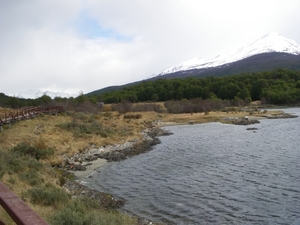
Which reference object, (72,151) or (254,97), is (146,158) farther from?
(254,97)

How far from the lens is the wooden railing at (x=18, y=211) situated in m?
2.63

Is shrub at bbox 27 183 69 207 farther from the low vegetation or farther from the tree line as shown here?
the tree line

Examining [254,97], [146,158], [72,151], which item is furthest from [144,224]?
[254,97]

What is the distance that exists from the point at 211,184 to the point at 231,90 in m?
112

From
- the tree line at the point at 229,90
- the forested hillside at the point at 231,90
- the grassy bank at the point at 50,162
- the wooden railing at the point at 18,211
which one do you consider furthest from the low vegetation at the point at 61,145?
the wooden railing at the point at 18,211

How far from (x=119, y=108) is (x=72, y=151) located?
55.6 metres

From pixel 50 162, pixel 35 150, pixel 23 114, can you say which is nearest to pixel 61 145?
pixel 35 150

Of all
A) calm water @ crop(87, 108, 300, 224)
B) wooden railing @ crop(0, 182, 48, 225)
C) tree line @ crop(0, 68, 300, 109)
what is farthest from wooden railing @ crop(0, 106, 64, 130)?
tree line @ crop(0, 68, 300, 109)

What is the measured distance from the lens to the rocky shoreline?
51.4 ft

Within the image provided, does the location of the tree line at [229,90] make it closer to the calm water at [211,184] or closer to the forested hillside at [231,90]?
the forested hillside at [231,90]

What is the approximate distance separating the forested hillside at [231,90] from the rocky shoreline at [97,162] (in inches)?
3332

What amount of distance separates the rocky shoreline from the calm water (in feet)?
2.75

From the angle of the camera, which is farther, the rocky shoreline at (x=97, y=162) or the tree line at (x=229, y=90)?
the tree line at (x=229, y=90)

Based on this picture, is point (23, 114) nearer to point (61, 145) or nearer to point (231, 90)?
point (61, 145)
